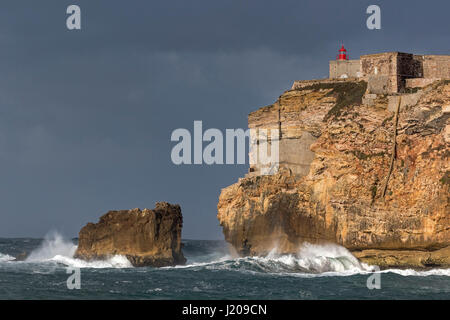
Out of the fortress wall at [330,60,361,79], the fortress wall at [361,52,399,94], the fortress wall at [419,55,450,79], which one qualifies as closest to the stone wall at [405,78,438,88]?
the fortress wall at [361,52,399,94]

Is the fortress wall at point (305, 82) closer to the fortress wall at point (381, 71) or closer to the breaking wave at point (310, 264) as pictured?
the fortress wall at point (381, 71)

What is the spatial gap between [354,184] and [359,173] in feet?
2.32

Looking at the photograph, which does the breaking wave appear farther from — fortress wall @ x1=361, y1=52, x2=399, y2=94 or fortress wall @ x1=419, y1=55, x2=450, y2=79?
fortress wall @ x1=419, y1=55, x2=450, y2=79

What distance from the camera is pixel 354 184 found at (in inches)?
1929

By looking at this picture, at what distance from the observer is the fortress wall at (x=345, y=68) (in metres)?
57.9

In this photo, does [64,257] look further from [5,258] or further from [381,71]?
[381,71]

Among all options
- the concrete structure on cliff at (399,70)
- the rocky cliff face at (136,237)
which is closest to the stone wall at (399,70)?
the concrete structure on cliff at (399,70)

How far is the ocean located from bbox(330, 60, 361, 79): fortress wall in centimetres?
1363

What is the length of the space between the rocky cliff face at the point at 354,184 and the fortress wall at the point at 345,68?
312 cm

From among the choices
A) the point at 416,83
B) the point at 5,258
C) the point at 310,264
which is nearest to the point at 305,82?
the point at 416,83
